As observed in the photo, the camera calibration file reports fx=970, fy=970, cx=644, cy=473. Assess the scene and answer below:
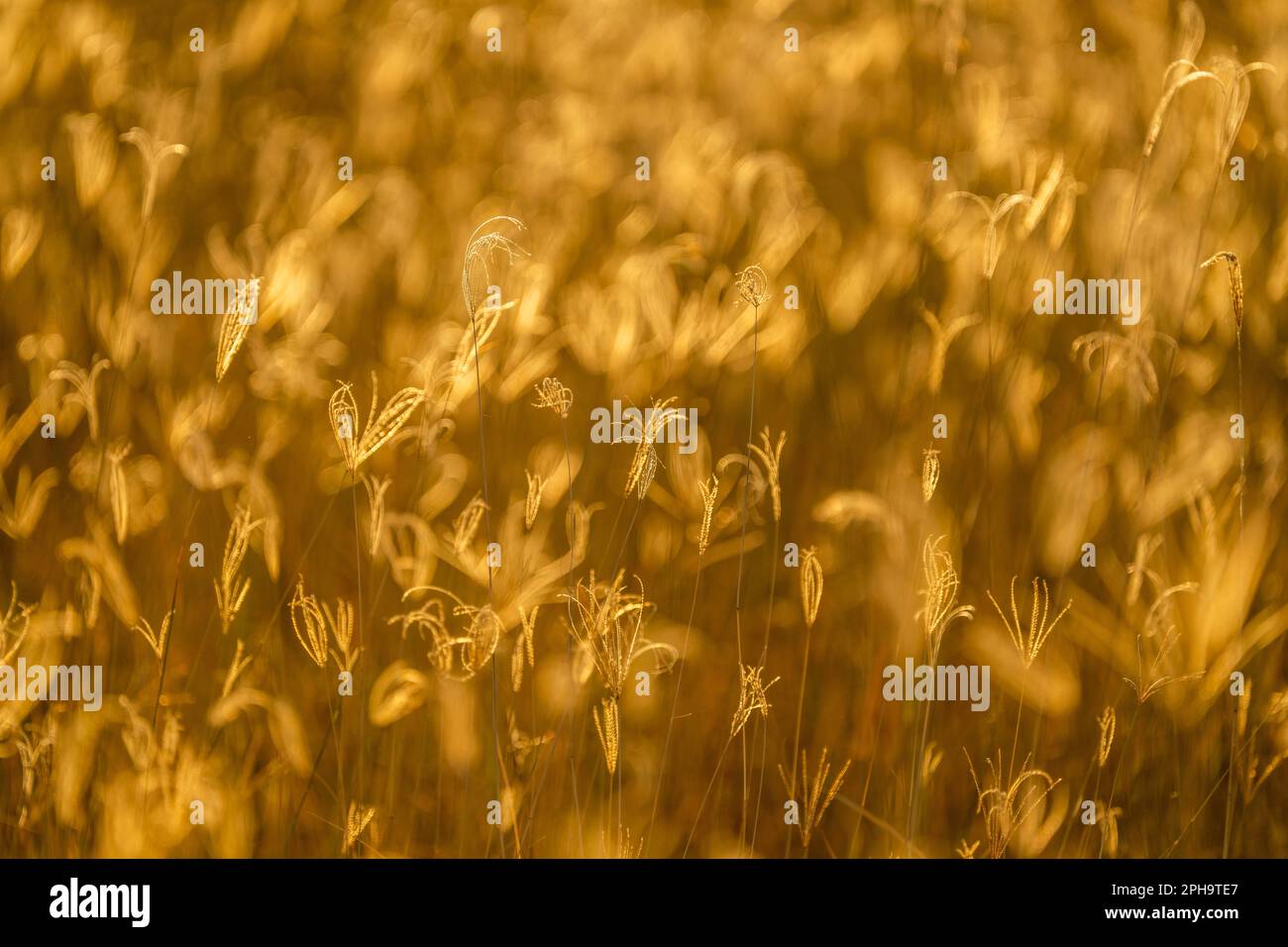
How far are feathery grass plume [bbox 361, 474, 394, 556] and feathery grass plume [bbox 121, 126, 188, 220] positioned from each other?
2.01 ft

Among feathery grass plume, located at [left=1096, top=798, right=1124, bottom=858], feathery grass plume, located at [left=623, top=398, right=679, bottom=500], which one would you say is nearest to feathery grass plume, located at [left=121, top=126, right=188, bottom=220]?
feathery grass plume, located at [left=623, top=398, right=679, bottom=500]

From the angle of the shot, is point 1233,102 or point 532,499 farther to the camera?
point 1233,102

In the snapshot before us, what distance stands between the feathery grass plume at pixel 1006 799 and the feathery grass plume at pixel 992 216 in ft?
2.59

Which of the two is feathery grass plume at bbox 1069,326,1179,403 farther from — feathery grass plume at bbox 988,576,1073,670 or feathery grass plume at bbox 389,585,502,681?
feathery grass plume at bbox 389,585,502,681

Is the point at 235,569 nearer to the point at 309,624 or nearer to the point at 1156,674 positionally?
the point at 309,624

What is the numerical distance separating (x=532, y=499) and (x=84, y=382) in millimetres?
777

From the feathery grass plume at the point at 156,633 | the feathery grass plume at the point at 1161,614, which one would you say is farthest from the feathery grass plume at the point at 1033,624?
the feathery grass plume at the point at 156,633

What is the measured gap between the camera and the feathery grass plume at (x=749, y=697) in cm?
148

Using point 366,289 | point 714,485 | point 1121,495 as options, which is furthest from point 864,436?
point 366,289

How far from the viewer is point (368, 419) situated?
1.56 meters

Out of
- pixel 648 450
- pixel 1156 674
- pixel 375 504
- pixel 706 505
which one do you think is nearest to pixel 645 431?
pixel 648 450

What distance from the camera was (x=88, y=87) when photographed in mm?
1702
